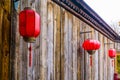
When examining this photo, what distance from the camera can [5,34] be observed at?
13.2ft

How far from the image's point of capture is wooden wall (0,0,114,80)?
14.0ft

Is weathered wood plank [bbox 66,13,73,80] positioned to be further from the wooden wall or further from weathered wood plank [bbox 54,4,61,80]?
weathered wood plank [bbox 54,4,61,80]

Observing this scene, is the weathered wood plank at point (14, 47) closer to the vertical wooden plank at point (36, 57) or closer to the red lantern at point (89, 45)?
the vertical wooden plank at point (36, 57)

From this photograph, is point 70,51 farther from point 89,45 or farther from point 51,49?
point 51,49

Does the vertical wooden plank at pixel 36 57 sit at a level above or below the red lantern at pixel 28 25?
below

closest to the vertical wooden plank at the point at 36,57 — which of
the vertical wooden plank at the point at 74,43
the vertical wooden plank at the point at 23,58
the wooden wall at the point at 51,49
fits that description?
the wooden wall at the point at 51,49

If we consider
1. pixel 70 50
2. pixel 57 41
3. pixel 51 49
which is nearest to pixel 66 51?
pixel 70 50

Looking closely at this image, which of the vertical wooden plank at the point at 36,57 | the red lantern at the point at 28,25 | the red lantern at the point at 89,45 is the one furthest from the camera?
the red lantern at the point at 89,45

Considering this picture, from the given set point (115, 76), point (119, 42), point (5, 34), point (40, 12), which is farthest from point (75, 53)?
point (119, 42)

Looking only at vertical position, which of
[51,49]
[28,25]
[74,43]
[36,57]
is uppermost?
[28,25]

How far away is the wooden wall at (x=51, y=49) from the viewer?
14.0 ft

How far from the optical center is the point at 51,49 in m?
5.38

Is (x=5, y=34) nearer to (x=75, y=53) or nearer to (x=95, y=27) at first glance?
(x=75, y=53)

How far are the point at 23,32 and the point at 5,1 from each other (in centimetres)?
53
